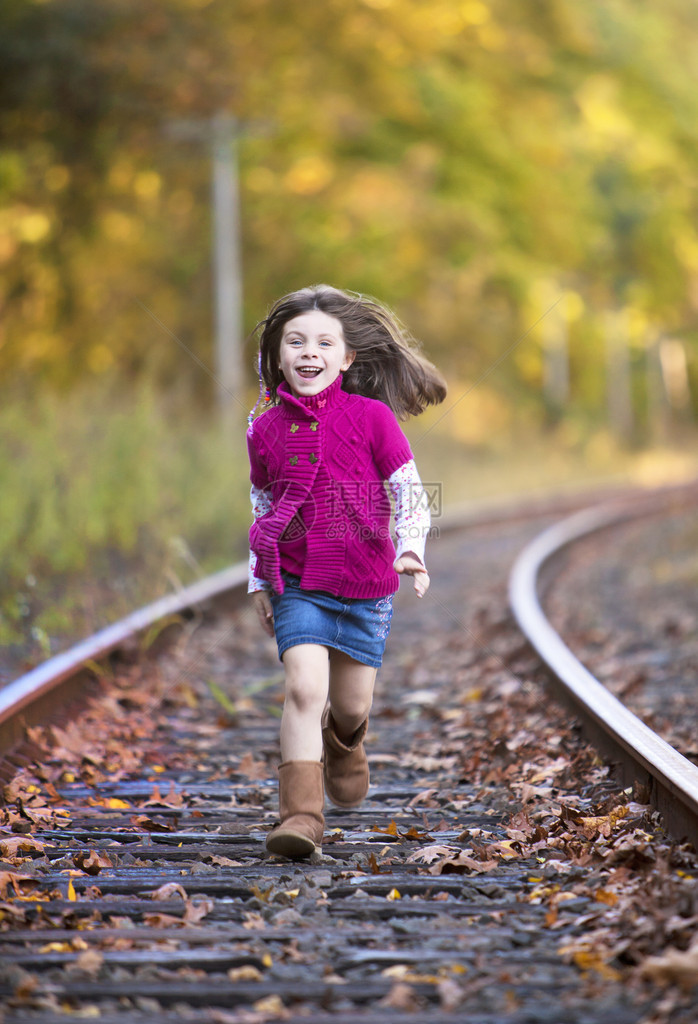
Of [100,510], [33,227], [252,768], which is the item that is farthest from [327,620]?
[33,227]

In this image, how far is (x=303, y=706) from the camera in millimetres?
3709

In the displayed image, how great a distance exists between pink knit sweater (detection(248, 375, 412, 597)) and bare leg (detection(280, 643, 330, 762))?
0.23 m

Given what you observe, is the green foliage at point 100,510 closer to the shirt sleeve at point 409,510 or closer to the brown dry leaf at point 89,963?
the shirt sleeve at point 409,510

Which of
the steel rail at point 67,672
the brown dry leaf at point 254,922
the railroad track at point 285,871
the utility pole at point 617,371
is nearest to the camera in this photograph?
the railroad track at point 285,871

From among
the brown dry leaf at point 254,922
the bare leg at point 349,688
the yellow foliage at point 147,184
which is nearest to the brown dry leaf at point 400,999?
the brown dry leaf at point 254,922

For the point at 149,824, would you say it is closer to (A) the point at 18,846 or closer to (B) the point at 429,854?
(A) the point at 18,846

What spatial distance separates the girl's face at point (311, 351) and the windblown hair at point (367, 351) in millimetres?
50

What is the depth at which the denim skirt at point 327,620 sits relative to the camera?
12.4ft

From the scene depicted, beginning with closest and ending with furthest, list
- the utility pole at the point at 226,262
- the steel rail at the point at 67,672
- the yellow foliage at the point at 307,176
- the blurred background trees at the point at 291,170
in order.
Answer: the steel rail at the point at 67,672 → the blurred background trees at the point at 291,170 → the utility pole at the point at 226,262 → the yellow foliage at the point at 307,176

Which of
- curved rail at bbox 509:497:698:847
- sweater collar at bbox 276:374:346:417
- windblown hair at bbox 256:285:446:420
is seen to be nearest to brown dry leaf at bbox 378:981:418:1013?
curved rail at bbox 509:497:698:847

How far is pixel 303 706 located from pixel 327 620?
0.29 meters

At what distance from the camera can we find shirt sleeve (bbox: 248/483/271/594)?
3891 mm

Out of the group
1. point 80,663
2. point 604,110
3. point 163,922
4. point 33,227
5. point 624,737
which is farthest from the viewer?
point 604,110

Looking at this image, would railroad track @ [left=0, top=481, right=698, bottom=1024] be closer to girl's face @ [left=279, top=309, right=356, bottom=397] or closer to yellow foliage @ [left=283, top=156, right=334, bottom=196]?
girl's face @ [left=279, top=309, right=356, bottom=397]
